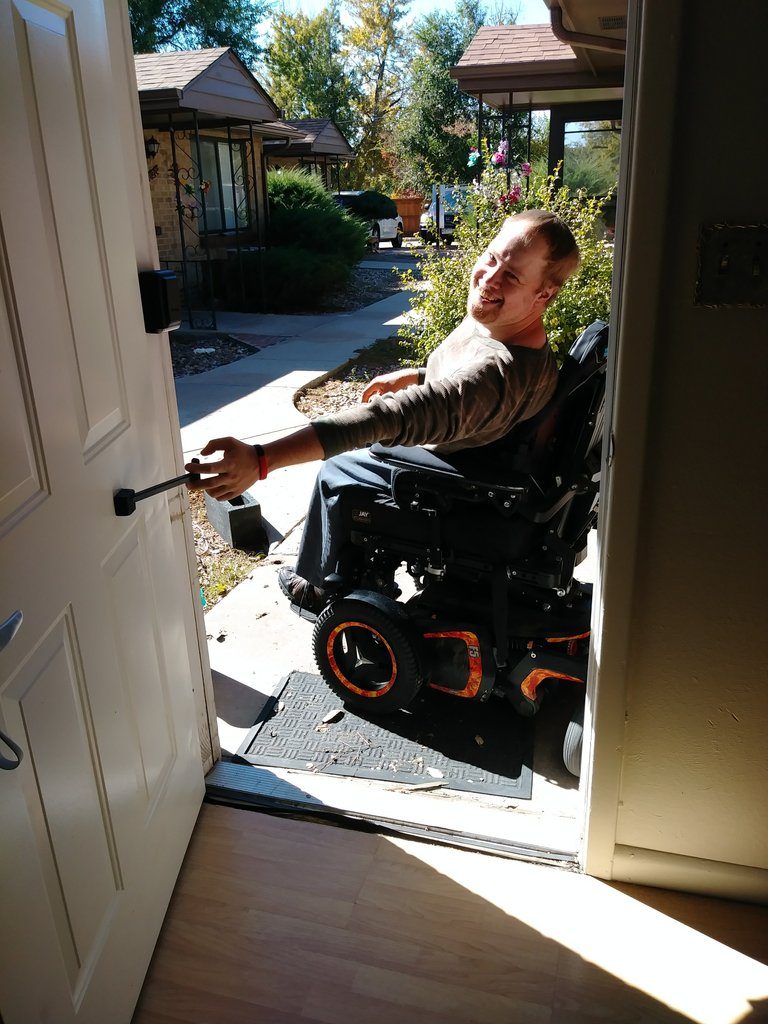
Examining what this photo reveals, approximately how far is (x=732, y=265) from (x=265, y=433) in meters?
4.54

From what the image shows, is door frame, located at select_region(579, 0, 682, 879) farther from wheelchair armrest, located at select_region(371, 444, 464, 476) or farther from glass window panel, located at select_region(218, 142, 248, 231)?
glass window panel, located at select_region(218, 142, 248, 231)

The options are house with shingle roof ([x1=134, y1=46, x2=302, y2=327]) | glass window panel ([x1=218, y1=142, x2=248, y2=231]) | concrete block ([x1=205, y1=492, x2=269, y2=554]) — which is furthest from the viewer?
glass window panel ([x1=218, y1=142, x2=248, y2=231])

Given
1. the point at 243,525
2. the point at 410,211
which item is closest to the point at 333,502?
the point at 243,525

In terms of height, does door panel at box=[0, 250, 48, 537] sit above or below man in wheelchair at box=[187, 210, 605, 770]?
above

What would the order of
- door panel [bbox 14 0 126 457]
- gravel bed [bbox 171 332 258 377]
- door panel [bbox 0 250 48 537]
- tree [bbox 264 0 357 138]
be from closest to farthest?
door panel [bbox 0 250 48 537] → door panel [bbox 14 0 126 457] → gravel bed [bbox 171 332 258 377] → tree [bbox 264 0 357 138]

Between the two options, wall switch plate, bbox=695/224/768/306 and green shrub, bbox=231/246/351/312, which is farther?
green shrub, bbox=231/246/351/312

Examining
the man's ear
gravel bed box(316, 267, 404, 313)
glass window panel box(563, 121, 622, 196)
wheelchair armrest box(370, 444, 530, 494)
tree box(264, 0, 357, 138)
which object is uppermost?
tree box(264, 0, 357, 138)

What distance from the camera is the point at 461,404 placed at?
2107 millimetres

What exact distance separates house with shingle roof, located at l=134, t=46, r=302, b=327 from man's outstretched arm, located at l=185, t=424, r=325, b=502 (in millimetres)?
7894

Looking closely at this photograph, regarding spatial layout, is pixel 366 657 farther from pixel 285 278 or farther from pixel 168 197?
pixel 168 197

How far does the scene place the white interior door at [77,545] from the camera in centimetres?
122

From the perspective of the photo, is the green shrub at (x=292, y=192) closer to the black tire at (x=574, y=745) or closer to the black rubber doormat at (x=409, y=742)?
the black rubber doormat at (x=409, y=742)

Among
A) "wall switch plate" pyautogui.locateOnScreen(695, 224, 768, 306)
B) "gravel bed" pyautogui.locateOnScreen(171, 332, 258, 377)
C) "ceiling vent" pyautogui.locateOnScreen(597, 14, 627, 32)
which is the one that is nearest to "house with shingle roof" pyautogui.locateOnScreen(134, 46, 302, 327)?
"gravel bed" pyautogui.locateOnScreen(171, 332, 258, 377)

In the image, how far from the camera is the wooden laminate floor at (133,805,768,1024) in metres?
1.74
